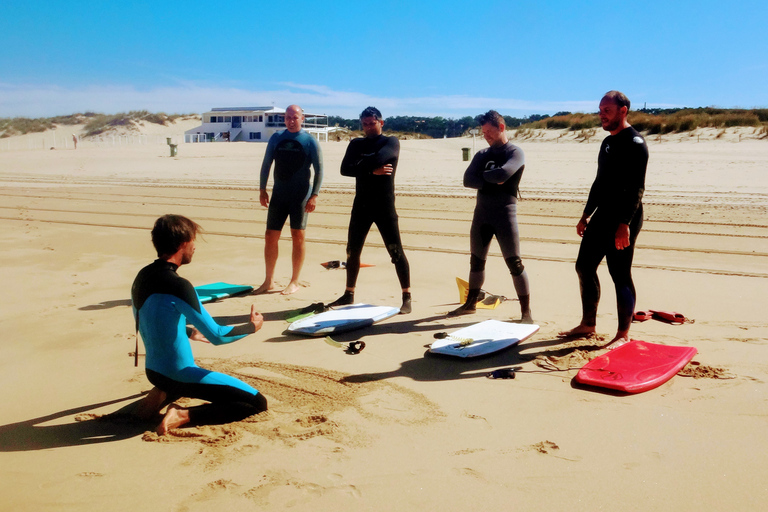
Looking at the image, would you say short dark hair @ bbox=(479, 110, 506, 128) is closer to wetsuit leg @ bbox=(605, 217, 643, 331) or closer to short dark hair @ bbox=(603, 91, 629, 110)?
short dark hair @ bbox=(603, 91, 629, 110)

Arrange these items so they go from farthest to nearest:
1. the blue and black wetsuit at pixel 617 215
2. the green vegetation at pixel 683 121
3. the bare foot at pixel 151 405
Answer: the green vegetation at pixel 683 121
the blue and black wetsuit at pixel 617 215
the bare foot at pixel 151 405

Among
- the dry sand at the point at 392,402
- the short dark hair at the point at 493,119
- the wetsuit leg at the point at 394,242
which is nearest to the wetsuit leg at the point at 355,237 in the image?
the wetsuit leg at the point at 394,242

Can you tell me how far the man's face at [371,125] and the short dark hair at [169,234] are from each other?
3027mm

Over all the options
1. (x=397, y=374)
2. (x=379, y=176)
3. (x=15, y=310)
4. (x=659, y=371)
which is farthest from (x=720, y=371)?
(x=15, y=310)

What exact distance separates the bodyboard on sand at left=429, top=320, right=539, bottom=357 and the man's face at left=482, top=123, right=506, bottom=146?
5.31ft

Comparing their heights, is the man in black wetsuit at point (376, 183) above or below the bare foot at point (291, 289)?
above

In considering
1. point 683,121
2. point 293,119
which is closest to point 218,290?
point 293,119

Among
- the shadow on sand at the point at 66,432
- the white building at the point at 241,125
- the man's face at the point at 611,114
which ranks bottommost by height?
the shadow on sand at the point at 66,432

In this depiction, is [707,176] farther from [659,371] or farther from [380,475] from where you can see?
[380,475]

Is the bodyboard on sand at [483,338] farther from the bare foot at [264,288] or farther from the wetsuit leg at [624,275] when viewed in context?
the bare foot at [264,288]

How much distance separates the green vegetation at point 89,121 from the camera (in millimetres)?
71938

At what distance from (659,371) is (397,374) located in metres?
1.78

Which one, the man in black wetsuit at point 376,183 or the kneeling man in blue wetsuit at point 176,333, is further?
the man in black wetsuit at point 376,183

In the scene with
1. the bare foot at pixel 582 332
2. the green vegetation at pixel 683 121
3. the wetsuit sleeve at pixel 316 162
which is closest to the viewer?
the bare foot at pixel 582 332
